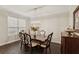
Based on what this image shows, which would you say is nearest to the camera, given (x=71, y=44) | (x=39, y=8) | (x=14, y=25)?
(x=71, y=44)

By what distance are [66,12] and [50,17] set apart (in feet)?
3.51

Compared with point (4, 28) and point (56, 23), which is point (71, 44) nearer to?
point (56, 23)

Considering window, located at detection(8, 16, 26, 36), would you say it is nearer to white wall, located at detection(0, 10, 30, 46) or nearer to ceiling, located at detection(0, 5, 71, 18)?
white wall, located at detection(0, 10, 30, 46)

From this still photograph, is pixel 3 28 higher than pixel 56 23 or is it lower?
lower

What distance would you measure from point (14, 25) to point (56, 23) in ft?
9.47

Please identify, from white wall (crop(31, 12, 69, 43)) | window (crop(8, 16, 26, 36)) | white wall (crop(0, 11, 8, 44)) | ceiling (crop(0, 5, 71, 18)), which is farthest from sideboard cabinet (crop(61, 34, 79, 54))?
window (crop(8, 16, 26, 36))

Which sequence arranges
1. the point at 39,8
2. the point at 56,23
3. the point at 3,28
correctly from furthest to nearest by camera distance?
the point at 56,23, the point at 3,28, the point at 39,8

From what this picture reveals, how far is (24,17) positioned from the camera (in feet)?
18.9

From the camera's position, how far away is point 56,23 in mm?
4414

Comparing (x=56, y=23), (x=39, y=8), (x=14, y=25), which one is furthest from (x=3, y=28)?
(x=56, y=23)

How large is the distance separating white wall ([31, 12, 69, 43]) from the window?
64.6 inches

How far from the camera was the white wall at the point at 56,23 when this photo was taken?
4.07 m

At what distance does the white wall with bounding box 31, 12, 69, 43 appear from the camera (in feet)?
13.3

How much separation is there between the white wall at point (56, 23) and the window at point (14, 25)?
1.64m
